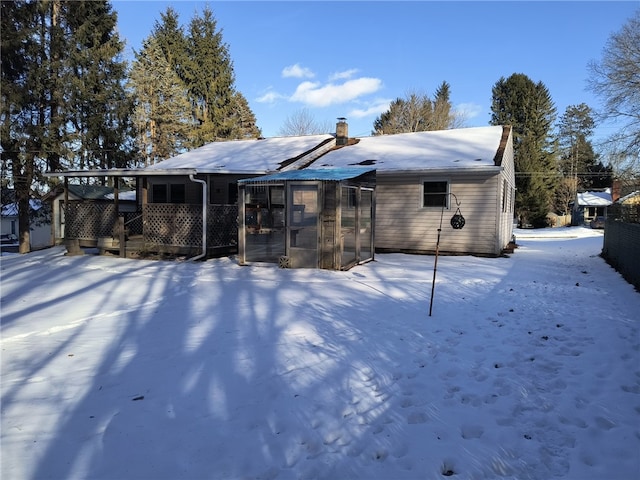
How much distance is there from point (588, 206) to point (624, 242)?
133ft

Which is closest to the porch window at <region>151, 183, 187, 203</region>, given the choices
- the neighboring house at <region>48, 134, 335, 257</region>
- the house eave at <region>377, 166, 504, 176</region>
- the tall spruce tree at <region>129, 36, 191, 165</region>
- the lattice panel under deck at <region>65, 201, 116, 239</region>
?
the neighboring house at <region>48, 134, 335, 257</region>

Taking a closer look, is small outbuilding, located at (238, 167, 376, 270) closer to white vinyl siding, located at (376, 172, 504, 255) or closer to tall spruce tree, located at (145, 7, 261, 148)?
white vinyl siding, located at (376, 172, 504, 255)

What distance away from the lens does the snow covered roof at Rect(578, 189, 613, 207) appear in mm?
43112

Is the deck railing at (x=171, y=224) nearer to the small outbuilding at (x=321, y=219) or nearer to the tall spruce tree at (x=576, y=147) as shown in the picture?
the small outbuilding at (x=321, y=219)

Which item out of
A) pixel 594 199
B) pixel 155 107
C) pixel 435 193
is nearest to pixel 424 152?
pixel 435 193

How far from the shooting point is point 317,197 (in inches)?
377

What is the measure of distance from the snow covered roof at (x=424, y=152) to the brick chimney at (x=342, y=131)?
659mm

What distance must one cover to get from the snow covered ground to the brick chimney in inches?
442

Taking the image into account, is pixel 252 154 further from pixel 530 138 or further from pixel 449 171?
pixel 530 138

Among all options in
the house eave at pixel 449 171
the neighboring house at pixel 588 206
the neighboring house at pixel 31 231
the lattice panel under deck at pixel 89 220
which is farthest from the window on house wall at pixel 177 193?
the neighboring house at pixel 588 206

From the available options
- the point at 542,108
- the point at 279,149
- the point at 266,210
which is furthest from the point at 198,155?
the point at 542,108

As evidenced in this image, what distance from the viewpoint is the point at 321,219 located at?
31.4 ft

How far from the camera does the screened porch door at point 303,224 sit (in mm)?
9789

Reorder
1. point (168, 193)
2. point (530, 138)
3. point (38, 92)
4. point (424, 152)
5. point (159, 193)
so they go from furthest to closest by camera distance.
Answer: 1. point (530, 138)
2. point (38, 92)
3. point (159, 193)
4. point (168, 193)
5. point (424, 152)
